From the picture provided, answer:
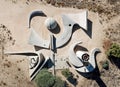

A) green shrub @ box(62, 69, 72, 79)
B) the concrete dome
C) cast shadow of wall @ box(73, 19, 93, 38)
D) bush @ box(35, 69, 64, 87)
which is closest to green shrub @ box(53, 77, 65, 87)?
bush @ box(35, 69, 64, 87)

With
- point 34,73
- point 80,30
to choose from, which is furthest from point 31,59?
point 80,30

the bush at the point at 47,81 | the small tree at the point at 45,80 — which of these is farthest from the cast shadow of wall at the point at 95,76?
the small tree at the point at 45,80

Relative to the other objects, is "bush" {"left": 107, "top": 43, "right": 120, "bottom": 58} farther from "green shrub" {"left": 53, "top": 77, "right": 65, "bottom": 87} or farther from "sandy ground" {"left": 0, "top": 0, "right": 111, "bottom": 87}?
"green shrub" {"left": 53, "top": 77, "right": 65, "bottom": 87}

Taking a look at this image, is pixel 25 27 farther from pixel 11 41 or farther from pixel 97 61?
pixel 97 61

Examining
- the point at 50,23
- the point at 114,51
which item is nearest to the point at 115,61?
the point at 114,51

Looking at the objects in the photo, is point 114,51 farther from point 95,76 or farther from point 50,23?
point 50,23
